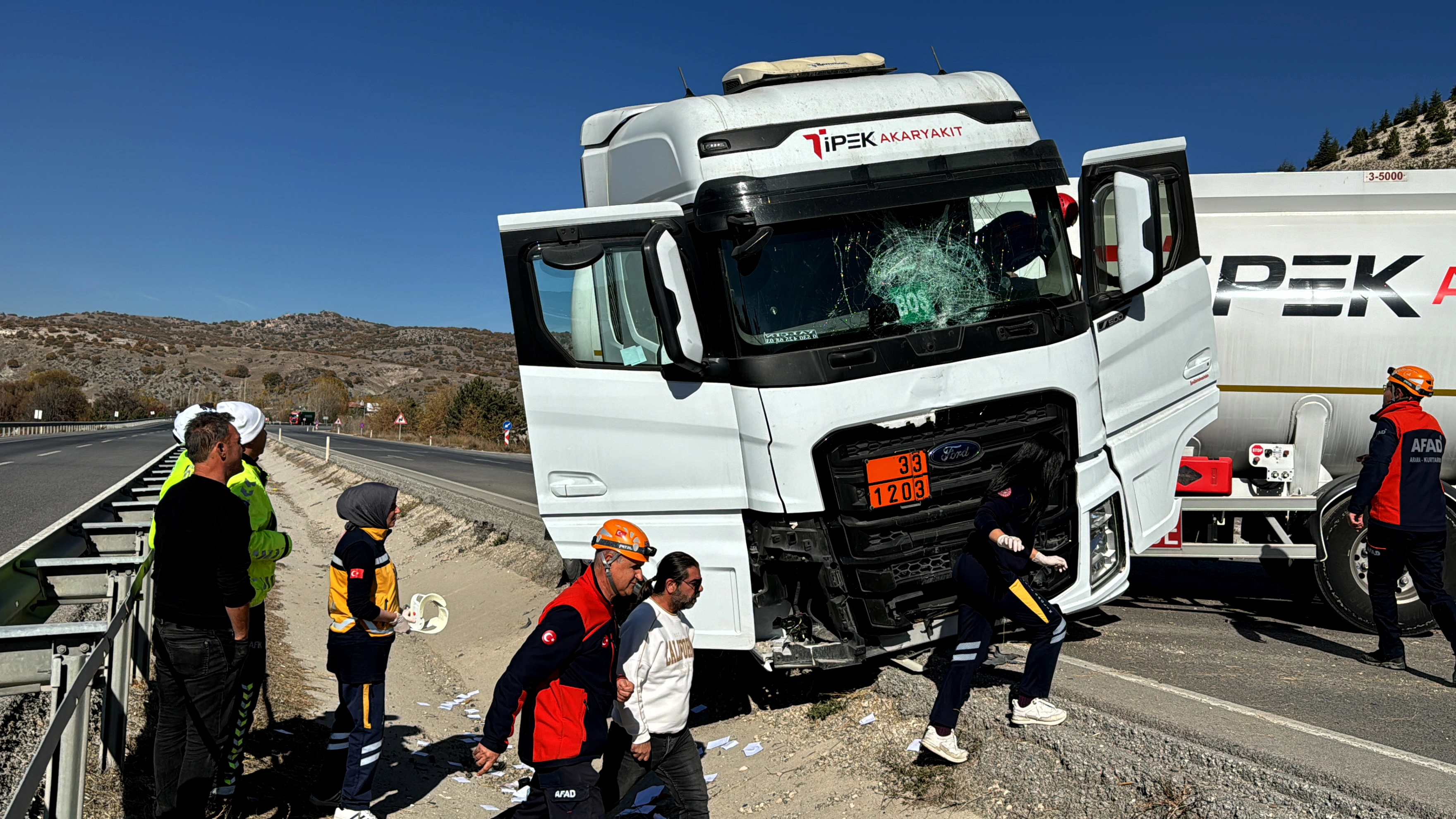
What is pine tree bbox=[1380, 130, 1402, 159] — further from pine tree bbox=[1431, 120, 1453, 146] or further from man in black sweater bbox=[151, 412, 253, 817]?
man in black sweater bbox=[151, 412, 253, 817]

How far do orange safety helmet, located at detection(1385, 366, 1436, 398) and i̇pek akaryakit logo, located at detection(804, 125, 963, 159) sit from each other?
127 inches

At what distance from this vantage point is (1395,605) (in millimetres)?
5914

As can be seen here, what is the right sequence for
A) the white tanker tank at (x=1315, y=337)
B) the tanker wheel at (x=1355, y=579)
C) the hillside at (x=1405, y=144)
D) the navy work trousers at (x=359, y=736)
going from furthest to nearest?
1. the hillside at (x=1405, y=144)
2. the white tanker tank at (x=1315, y=337)
3. the tanker wheel at (x=1355, y=579)
4. the navy work trousers at (x=359, y=736)

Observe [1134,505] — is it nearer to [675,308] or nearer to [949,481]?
[949,481]

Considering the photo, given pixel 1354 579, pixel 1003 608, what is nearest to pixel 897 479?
pixel 1003 608

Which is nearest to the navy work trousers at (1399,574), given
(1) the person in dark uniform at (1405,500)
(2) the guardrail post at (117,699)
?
(1) the person in dark uniform at (1405,500)

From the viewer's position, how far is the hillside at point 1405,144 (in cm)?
3359

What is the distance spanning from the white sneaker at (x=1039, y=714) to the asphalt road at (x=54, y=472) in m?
11.2

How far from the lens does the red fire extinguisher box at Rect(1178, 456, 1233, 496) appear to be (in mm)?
7258

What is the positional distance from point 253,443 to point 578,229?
6.97 ft

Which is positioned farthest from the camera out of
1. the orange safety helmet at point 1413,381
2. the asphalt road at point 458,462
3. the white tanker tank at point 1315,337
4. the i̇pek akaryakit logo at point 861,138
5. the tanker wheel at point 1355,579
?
the asphalt road at point 458,462

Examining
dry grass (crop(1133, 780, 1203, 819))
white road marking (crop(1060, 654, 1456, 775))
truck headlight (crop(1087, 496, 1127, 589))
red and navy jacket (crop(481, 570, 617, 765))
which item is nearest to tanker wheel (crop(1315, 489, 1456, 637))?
truck headlight (crop(1087, 496, 1127, 589))

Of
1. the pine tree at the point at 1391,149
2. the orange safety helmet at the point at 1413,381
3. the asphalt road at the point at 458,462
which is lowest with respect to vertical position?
the asphalt road at the point at 458,462

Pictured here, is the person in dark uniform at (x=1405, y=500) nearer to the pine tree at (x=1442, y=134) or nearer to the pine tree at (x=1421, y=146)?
the pine tree at (x=1421, y=146)
